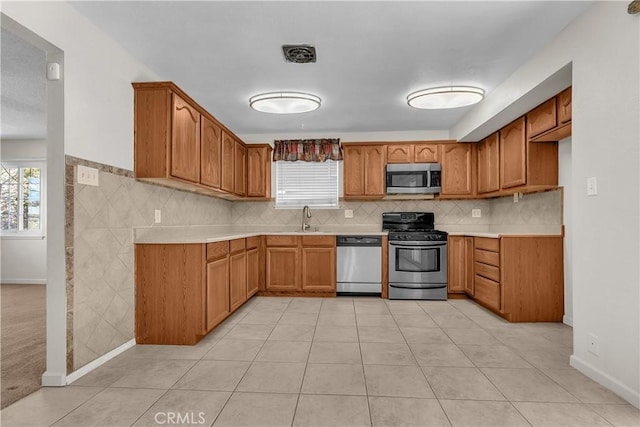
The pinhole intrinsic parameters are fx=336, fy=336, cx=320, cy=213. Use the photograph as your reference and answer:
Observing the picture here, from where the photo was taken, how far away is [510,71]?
10.1 feet

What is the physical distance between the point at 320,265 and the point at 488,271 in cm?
206

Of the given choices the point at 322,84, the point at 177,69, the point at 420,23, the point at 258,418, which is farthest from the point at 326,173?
the point at 258,418

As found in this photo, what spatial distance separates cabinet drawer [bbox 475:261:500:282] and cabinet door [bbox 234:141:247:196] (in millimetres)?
3237

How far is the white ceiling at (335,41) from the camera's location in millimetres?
2195

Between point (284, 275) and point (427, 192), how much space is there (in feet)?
7.63

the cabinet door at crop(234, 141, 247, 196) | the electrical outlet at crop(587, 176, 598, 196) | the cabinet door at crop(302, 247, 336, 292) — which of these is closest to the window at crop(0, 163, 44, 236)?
the cabinet door at crop(234, 141, 247, 196)

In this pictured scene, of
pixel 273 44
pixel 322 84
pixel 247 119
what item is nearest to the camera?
pixel 273 44

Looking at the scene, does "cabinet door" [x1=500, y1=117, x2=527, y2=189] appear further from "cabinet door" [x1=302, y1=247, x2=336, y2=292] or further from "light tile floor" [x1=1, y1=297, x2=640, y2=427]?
"cabinet door" [x1=302, y1=247, x2=336, y2=292]

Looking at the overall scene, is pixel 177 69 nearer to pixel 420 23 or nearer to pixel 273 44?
pixel 273 44

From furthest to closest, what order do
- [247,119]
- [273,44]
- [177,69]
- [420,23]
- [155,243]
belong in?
[247,119], [177,69], [155,243], [273,44], [420,23]

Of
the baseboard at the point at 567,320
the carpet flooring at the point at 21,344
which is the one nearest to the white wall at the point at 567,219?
the baseboard at the point at 567,320

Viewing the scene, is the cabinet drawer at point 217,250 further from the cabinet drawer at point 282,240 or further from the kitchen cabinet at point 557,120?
the kitchen cabinet at point 557,120

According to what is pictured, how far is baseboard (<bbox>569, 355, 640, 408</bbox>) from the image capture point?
6.06ft

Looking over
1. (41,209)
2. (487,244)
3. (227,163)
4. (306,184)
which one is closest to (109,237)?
(227,163)
